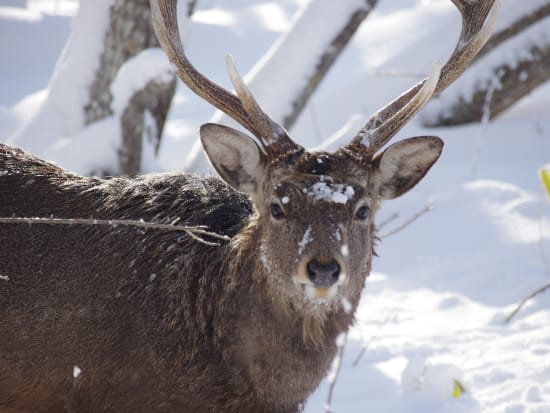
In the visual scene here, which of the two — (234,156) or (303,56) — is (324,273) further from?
(303,56)

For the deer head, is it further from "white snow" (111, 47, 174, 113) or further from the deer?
"white snow" (111, 47, 174, 113)

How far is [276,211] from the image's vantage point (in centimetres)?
401

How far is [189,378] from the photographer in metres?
3.98

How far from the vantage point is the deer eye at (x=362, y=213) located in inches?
159

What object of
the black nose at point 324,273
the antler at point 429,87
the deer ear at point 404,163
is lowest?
the black nose at point 324,273

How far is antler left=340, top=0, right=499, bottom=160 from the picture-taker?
4191mm

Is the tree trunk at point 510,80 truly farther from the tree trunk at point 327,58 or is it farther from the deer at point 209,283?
the deer at point 209,283

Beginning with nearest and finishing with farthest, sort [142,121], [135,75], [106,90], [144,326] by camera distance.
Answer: [144,326]
[135,75]
[142,121]
[106,90]

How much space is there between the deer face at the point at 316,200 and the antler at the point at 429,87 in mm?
92

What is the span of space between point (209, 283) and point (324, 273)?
720mm

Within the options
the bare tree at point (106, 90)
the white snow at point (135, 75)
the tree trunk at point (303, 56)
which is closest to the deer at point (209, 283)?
the white snow at point (135, 75)

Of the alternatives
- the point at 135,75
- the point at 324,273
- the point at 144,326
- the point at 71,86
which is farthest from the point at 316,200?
the point at 71,86

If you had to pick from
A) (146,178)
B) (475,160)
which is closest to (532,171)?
(475,160)

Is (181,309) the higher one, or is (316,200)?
(316,200)
